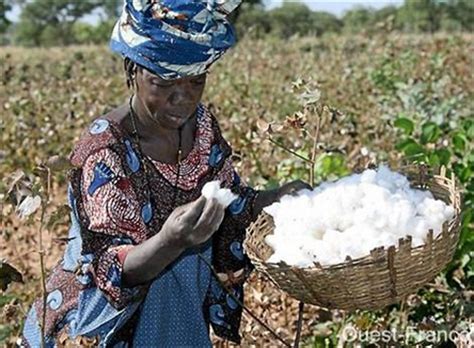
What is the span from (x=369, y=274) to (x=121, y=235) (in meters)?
0.51

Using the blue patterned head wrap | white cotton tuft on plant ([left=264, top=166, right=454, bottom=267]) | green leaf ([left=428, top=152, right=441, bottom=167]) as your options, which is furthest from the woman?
green leaf ([left=428, top=152, right=441, bottom=167])

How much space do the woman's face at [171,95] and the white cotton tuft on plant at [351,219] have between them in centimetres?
27

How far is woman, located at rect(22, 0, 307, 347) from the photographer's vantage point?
215 centimetres

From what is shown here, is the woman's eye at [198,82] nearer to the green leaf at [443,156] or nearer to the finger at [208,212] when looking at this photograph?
the finger at [208,212]

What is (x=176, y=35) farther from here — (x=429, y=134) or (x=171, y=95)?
(x=429, y=134)

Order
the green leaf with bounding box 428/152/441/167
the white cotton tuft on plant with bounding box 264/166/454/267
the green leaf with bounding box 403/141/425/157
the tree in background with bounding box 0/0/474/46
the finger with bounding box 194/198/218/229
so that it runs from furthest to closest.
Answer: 1. the tree in background with bounding box 0/0/474/46
2. the green leaf with bounding box 403/141/425/157
3. the green leaf with bounding box 428/152/441/167
4. the white cotton tuft on plant with bounding box 264/166/454/267
5. the finger with bounding box 194/198/218/229

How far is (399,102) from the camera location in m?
6.19

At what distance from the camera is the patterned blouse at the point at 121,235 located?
7.22 feet

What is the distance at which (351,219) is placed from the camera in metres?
2.09

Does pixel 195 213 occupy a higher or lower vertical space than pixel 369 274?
higher

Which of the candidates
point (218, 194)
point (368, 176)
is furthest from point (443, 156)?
point (218, 194)

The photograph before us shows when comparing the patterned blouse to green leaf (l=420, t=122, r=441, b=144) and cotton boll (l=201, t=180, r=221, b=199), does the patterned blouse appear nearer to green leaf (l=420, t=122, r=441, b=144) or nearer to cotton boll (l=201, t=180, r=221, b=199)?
cotton boll (l=201, t=180, r=221, b=199)

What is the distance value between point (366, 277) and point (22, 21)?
41.4 meters

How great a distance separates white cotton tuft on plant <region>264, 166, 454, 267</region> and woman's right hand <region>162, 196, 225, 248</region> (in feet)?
0.65
